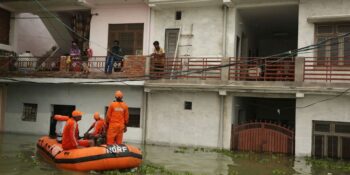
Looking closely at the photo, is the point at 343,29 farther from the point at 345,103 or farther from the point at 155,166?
the point at 155,166

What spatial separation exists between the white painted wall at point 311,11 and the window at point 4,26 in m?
14.8

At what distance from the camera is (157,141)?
17.0 meters

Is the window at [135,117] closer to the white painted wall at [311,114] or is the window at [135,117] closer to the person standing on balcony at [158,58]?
the person standing on balcony at [158,58]

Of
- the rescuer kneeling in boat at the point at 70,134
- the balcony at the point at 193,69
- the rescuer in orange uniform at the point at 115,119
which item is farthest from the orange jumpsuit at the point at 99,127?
the balcony at the point at 193,69

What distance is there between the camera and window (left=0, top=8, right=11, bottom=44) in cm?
2028

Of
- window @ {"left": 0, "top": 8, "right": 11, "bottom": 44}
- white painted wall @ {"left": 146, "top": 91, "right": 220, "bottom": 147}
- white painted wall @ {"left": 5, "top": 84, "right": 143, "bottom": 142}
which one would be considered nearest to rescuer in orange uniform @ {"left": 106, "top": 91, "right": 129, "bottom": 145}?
white painted wall @ {"left": 146, "top": 91, "right": 220, "bottom": 147}

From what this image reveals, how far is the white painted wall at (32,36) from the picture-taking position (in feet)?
71.1

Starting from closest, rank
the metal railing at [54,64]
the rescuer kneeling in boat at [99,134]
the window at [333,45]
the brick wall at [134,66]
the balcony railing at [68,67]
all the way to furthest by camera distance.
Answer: the rescuer kneeling in boat at [99,134] < the window at [333,45] < the brick wall at [134,66] < the balcony railing at [68,67] < the metal railing at [54,64]

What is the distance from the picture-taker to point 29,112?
778 inches

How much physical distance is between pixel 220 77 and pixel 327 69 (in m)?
4.09

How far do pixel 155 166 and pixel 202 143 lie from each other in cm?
467

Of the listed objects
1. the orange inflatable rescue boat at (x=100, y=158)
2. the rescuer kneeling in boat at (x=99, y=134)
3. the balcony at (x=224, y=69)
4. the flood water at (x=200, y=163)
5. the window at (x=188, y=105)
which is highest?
the balcony at (x=224, y=69)

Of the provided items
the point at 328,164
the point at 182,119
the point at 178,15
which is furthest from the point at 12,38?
the point at 328,164

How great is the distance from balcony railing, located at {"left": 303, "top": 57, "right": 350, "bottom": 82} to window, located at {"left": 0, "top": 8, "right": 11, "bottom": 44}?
15231mm
